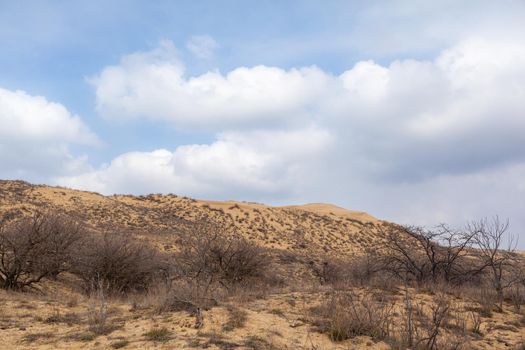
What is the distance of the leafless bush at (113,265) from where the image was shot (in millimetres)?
15984

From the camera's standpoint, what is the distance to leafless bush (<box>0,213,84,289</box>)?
570 inches

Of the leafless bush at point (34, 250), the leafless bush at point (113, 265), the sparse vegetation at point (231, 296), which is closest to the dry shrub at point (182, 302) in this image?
the sparse vegetation at point (231, 296)

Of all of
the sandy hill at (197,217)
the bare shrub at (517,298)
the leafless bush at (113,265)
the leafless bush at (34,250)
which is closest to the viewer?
the bare shrub at (517,298)

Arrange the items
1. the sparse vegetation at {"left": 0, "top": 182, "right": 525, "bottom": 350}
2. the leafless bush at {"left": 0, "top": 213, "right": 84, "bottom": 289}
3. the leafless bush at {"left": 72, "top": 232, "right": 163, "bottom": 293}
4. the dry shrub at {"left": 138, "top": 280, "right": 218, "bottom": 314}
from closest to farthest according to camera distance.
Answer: the sparse vegetation at {"left": 0, "top": 182, "right": 525, "bottom": 350} < the dry shrub at {"left": 138, "top": 280, "right": 218, "bottom": 314} < the leafless bush at {"left": 0, "top": 213, "right": 84, "bottom": 289} < the leafless bush at {"left": 72, "top": 232, "right": 163, "bottom": 293}

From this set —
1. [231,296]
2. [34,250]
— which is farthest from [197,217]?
[231,296]

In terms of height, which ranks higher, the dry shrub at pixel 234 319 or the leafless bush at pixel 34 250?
the leafless bush at pixel 34 250

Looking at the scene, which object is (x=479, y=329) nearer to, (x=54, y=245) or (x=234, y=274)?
(x=234, y=274)

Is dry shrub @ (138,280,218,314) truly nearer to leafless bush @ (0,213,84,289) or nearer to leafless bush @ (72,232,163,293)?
leafless bush @ (72,232,163,293)

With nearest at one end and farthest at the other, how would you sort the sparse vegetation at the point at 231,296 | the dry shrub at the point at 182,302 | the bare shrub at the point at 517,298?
the sparse vegetation at the point at 231,296, the dry shrub at the point at 182,302, the bare shrub at the point at 517,298

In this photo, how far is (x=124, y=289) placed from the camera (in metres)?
16.4

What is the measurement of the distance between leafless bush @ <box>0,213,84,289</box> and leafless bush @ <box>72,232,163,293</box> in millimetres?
647

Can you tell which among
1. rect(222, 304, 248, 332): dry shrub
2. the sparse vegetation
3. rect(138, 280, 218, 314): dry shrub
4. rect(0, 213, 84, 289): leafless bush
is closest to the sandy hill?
the sparse vegetation

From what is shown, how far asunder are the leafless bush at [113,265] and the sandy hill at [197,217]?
14.9 meters

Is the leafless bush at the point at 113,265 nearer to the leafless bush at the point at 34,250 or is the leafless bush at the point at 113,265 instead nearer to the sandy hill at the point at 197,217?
the leafless bush at the point at 34,250
